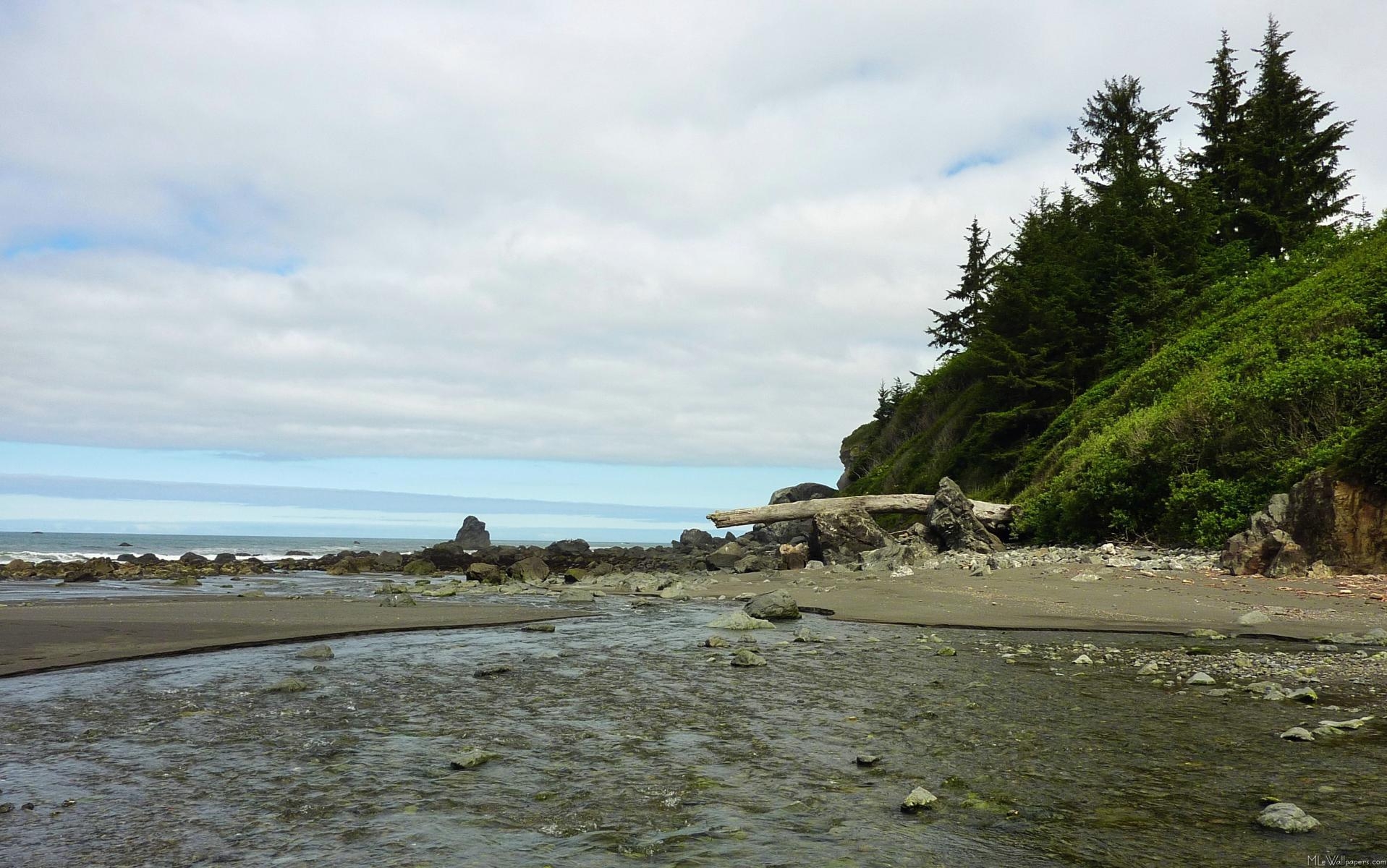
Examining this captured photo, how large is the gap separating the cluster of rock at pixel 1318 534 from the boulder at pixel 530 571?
65.4 ft

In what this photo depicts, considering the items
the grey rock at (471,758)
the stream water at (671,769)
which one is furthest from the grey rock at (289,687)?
the grey rock at (471,758)

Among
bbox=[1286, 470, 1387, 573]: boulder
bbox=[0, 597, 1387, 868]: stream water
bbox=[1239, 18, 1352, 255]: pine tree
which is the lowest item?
bbox=[0, 597, 1387, 868]: stream water

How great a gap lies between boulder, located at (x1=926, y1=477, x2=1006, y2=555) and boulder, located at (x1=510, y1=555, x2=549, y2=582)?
13.1 metres

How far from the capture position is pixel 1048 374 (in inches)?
1203

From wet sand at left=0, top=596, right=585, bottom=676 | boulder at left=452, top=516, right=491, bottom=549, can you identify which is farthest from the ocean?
wet sand at left=0, top=596, right=585, bottom=676

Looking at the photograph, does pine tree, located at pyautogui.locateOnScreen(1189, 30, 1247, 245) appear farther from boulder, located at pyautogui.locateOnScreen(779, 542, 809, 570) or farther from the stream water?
the stream water

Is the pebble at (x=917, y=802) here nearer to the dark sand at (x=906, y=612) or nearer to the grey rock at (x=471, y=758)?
the grey rock at (x=471, y=758)

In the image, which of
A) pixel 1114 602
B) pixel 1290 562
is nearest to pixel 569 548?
pixel 1114 602

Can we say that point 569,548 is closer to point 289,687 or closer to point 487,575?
point 487,575

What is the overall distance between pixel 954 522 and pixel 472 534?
2527 inches

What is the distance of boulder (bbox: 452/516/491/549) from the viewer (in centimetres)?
7769

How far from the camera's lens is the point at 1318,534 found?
522 inches

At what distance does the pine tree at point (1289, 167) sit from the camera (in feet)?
110

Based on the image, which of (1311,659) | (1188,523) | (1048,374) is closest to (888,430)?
(1048,374)
